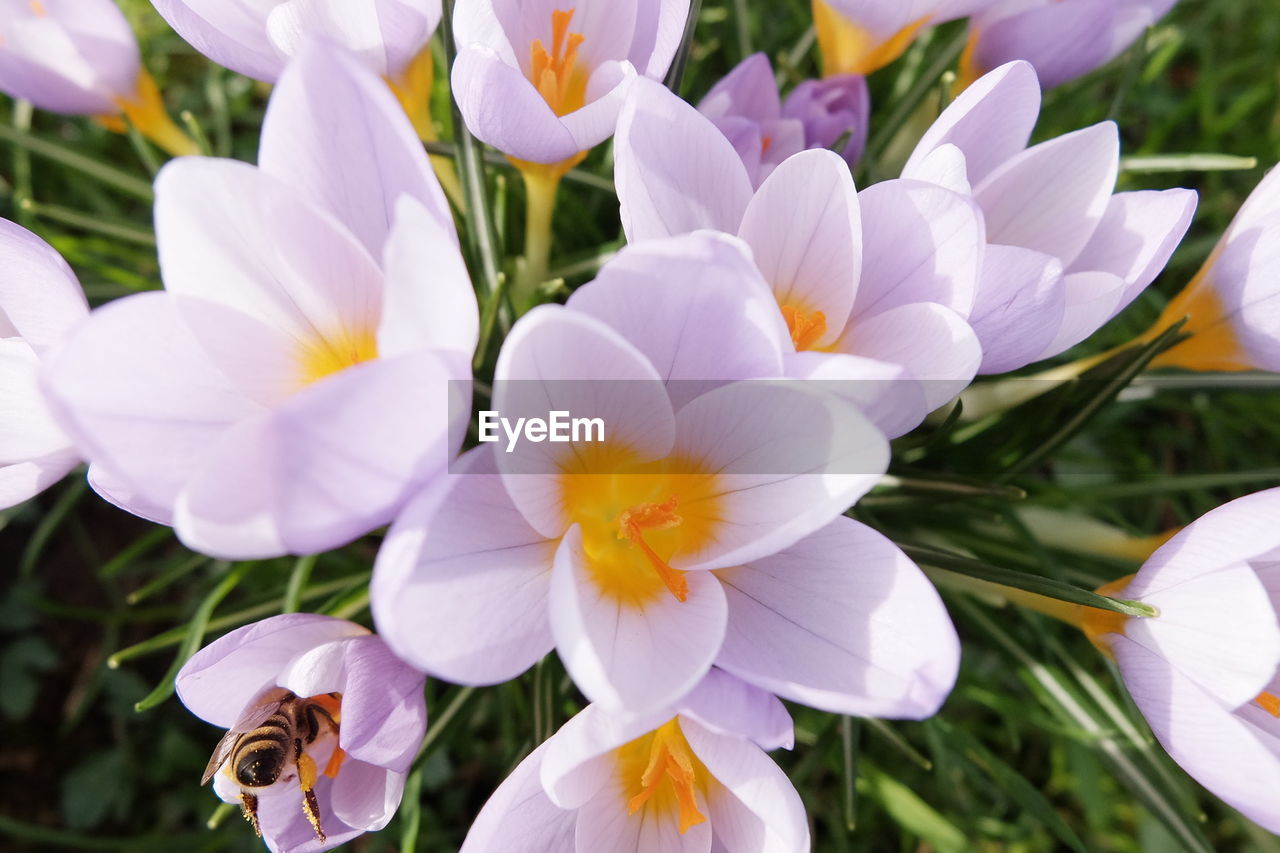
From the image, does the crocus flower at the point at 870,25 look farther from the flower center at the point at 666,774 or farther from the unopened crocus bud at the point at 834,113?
the flower center at the point at 666,774

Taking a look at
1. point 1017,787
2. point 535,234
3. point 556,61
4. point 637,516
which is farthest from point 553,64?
point 1017,787

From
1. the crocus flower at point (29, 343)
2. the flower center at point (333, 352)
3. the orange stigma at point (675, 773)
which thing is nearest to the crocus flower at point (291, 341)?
the flower center at point (333, 352)

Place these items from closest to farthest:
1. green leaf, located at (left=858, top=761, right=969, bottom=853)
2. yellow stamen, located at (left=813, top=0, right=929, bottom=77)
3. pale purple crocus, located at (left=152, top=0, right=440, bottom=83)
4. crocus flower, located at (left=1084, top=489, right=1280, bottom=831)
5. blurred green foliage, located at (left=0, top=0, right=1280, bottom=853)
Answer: crocus flower, located at (left=1084, top=489, right=1280, bottom=831) → pale purple crocus, located at (left=152, top=0, right=440, bottom=83) → yellow stamen, located at (left=813, top=0, right=929, bottom=77) → blurred green foliage, located at (left=0, top=0, right=1280, bottom=853) → green leaf, located at (left=858, top=761, right=969, bottom=853)

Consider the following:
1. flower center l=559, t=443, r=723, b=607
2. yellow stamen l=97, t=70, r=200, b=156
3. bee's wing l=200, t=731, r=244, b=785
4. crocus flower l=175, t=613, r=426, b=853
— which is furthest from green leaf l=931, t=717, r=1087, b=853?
yellow stamen l=97, t=70, r=200, b=156

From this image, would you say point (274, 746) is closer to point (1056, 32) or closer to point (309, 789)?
point (309, 789)

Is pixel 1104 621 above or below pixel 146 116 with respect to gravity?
below

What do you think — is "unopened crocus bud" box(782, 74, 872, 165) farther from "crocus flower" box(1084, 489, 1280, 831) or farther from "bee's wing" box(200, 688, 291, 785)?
"bee's wing" box(200, 688, 291, 785)
